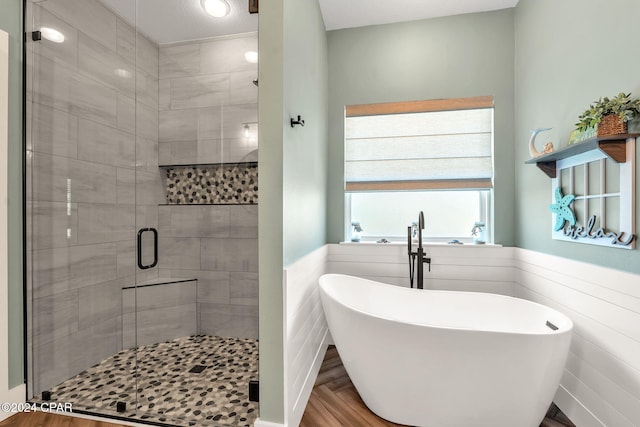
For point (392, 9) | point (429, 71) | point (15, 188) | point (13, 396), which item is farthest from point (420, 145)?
point (13, 396)

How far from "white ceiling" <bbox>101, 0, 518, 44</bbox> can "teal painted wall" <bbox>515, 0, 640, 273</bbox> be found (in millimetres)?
559

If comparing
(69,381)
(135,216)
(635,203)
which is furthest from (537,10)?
(69,381)

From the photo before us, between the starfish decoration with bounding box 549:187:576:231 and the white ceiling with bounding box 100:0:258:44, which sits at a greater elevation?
the white ceiling with bounding box 100:0:258:44

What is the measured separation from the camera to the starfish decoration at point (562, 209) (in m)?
1.72

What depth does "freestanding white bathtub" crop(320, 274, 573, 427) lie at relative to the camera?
1.36m

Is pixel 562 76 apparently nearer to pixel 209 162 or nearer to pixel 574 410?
pixel 574 410

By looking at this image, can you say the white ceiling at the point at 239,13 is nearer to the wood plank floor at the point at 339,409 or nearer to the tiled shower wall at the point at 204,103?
the tiled shower wall at the point at 204,103

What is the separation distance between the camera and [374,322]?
5.03ft

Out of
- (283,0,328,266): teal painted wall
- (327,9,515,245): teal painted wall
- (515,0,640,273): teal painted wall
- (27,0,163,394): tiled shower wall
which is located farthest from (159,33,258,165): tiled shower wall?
(515,0,640,273): teal painted wall

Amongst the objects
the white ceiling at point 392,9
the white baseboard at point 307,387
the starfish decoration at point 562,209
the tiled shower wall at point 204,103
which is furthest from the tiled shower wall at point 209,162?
the starfish decoration at point 562,209

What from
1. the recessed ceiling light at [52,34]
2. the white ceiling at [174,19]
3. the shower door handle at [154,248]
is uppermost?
the white ceiling at [174,19]

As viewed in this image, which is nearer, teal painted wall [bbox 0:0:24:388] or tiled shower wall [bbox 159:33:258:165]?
teal painted wall [bbox 0:0:24:388]

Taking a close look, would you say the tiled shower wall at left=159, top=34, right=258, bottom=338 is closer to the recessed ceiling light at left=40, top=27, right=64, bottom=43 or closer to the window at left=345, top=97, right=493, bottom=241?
the recessed ceiling light at left=40, top=27, right=64, bottom=43

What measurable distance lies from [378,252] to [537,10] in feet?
6.74
